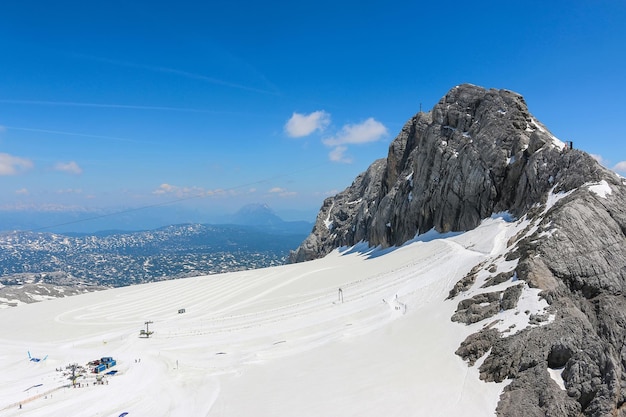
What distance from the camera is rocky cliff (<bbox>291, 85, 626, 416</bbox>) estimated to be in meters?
16.3

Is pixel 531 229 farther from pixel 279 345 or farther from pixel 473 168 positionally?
pixel 473 168

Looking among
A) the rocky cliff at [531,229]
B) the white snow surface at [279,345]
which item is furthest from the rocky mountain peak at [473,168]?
the white snow surface at [279,345]

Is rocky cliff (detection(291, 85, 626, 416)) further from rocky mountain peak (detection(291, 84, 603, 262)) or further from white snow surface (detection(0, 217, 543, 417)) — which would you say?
white snow surface (detection(0, 217, 543, 417))

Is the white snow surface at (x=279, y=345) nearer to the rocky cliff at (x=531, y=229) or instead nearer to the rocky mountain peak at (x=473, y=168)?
the rocky cliff at (x=531, y=229)

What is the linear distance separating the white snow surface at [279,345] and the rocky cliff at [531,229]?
4.86 ft

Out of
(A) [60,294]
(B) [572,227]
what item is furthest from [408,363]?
(A) [60,294]

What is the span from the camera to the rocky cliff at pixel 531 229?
53.5 feet

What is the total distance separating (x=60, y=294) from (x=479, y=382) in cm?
12918

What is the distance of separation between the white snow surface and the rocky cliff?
148 centimetres

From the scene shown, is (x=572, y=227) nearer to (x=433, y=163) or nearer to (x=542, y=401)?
(x=542, y=401)

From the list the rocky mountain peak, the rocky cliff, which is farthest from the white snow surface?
the rocky mountain peak

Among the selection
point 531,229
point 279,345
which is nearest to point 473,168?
point 531,229

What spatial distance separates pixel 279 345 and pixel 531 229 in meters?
22.7

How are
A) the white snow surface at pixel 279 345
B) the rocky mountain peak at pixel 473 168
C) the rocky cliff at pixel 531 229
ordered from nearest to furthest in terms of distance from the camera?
the rocky cliff at pixel 531 229 → the white snow surface at pixel 279 345 → the rocky mountain peak at pixel 473 168
